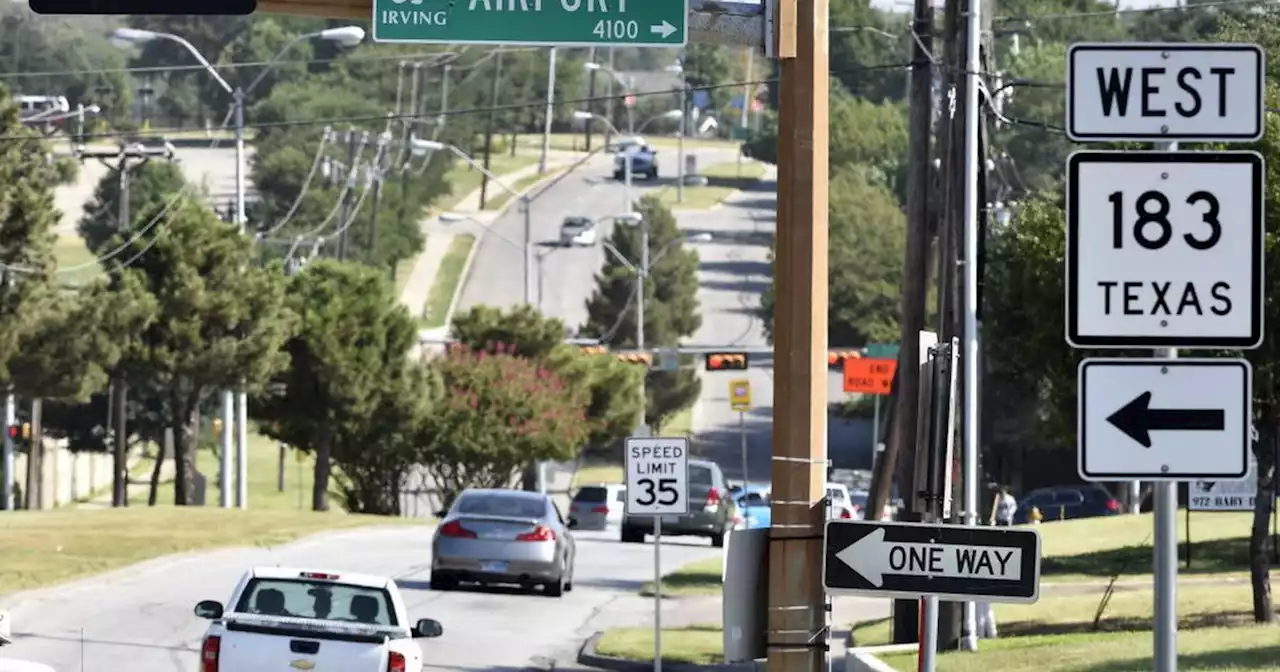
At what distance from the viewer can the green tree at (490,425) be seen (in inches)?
2277

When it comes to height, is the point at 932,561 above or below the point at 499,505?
above

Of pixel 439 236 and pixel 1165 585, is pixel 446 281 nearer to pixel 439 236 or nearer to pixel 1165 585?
pixel 439 236

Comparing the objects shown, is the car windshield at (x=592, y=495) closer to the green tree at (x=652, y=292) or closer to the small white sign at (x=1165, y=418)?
the small white sign at (x=1165, y=418)

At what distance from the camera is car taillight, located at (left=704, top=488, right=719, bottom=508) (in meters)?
41.7

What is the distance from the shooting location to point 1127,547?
3750 cm

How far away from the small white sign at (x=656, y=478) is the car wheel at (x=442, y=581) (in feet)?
29.5

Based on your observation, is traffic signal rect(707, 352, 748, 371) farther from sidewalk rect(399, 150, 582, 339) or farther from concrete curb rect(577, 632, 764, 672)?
concrete curb rect(577, 632, 764, 672)

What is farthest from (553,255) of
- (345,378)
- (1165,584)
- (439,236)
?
(1165,584)

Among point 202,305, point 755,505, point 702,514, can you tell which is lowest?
point 755,505

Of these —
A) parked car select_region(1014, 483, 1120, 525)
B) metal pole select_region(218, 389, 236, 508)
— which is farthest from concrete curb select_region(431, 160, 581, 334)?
metal pole select_region(218, 389, 236, 508)

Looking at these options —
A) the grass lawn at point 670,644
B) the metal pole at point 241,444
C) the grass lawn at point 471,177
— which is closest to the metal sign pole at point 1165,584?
the grass lawn at point 670,644

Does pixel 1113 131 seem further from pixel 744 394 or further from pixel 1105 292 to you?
pixel 744 394

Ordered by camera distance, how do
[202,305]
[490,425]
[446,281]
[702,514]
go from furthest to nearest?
1. [446,281]
2. [490,425]
3. [202,305]
4. [702,514]

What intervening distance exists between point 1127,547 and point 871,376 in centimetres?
517
